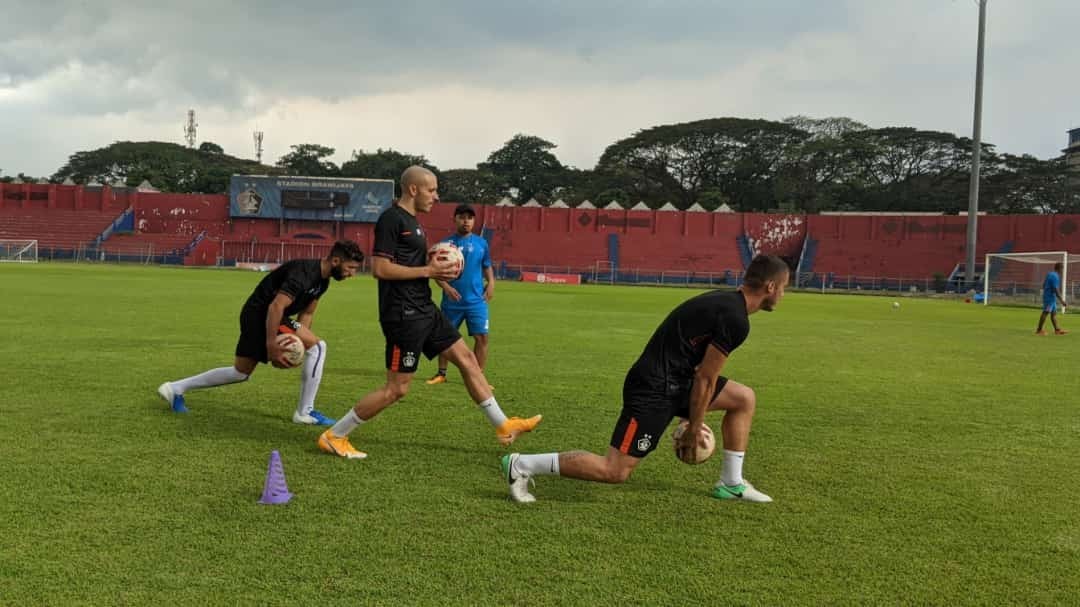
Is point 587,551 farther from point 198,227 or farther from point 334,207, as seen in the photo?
point 198,227

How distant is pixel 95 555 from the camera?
10.9ft

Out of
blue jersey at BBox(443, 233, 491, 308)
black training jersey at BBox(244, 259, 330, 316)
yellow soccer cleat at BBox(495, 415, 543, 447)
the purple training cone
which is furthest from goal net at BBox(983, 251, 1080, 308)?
the purple training cone

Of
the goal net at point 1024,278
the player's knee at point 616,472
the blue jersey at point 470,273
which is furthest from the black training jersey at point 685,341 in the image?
the goal net at point 1024,278

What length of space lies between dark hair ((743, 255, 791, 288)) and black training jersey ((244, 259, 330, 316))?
10.8ft

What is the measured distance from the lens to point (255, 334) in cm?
603

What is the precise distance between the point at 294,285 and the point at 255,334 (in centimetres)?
64

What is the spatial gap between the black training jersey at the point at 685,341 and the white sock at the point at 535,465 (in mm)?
659

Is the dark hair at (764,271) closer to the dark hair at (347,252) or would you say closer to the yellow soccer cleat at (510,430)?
the yellow soccer cleat at (510,430)

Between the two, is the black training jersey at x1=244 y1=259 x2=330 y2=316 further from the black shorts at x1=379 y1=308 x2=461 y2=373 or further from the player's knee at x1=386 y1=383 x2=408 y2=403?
the player's knee at x1=386 y1=383 x2=408 y2=403

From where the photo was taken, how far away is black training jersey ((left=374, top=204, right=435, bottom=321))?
509 cm

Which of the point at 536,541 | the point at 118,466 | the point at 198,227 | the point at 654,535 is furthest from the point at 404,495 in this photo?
the point at 198,227

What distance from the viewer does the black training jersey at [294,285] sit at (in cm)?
576

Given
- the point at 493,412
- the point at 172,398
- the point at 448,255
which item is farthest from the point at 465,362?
the point at 172,398

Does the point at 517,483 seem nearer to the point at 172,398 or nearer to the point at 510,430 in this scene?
the point at 510,430
